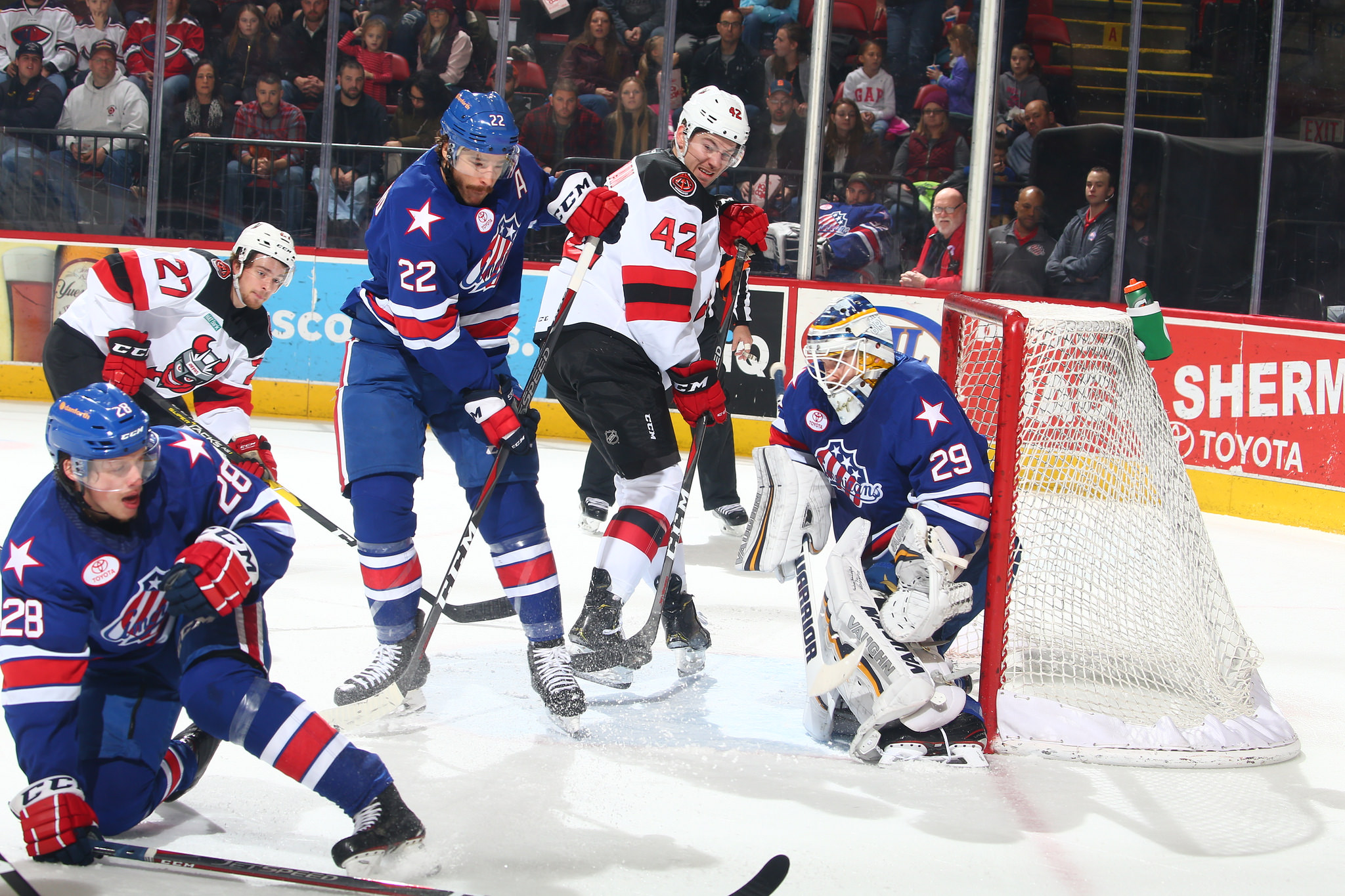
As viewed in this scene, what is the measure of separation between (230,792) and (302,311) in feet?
14.6

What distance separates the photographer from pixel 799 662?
9.61 ft

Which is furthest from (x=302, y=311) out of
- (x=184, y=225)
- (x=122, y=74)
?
(x=122, y=74)

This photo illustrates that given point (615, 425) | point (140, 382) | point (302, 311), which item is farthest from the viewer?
point (302, 311)

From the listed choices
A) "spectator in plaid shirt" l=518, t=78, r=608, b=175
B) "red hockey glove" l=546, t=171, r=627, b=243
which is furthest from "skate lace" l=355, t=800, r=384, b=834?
"spectator in plaid shirt" l=518, t=78, r=608, b=175

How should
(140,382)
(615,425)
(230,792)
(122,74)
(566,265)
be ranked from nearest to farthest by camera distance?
(230,792) < (615,425) < (566,265) < (140,382) < (122,74)

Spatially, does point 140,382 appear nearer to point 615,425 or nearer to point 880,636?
point 615,425

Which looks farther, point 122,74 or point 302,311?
point 122,74

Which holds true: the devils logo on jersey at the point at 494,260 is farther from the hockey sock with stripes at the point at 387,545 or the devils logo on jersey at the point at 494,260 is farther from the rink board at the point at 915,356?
the rink board at the point at 915,356

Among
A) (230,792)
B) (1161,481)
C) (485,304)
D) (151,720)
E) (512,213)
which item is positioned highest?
(512,213)

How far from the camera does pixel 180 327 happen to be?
321 cm

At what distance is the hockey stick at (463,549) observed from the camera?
228cm

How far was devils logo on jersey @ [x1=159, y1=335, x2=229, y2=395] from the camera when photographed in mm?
3207

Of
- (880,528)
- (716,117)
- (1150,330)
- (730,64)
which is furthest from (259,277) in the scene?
(730,64)

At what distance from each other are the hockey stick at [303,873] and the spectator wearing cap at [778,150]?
488 cm
